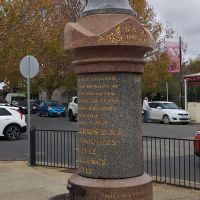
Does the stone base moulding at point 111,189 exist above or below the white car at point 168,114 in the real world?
below

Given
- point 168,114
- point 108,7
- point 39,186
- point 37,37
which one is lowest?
point 39,186

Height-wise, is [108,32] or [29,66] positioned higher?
[29,66]

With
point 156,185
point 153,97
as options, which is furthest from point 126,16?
point 153,97

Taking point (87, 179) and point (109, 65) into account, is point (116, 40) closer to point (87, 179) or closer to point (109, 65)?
point (109, 65)

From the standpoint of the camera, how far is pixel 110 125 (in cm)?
614

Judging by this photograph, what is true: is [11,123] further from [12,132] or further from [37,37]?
[37,37]

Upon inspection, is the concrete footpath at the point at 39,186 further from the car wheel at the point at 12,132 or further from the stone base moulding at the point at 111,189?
the car wheel at the point at 12,132

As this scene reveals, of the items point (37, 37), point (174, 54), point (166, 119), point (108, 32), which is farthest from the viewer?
point (174, 54)

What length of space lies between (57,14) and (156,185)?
110ft

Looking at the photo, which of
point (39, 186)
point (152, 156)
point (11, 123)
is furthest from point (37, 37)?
point (39, 186)

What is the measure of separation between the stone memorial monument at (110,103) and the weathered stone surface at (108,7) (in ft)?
0.05

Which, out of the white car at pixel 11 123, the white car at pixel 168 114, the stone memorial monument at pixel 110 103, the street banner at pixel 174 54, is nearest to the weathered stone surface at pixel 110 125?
the stone memorial monument at pixel 110 103

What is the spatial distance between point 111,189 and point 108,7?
2.34 meters

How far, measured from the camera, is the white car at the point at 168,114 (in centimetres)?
3095
